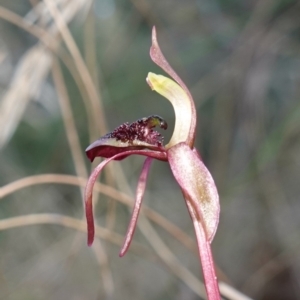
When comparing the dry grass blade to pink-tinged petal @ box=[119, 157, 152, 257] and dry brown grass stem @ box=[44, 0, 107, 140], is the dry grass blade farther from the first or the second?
pink-tinged petal @ box=[119, 157, 152, 257]

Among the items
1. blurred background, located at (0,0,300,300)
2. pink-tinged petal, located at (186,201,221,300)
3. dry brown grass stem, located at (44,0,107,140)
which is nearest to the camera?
pink-tinged petal, located at (186,201,221,300)

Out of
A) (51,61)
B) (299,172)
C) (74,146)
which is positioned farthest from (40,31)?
(299,172)

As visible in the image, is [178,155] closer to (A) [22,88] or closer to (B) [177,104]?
(B) [177,104]

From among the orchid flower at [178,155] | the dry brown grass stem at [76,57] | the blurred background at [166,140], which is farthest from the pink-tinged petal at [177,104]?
the blurred background at [166,140]

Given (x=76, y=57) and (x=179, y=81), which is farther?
(x=76, y=57)

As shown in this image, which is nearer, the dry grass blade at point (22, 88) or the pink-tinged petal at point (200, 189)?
the pink-tinged petal at point (200, 189)

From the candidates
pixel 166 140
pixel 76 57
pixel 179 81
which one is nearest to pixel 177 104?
pixel 179 81

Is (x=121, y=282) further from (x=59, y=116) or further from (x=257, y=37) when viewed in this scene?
(x=257, y=37)

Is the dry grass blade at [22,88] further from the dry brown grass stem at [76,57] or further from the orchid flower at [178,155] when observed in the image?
the orchid flower at [178,155]

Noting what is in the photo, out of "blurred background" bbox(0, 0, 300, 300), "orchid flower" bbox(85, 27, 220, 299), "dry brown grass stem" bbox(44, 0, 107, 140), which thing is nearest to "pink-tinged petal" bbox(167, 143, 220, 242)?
"orchid flower" bbox(85, 27, 220, 299)
